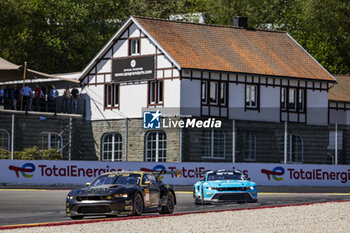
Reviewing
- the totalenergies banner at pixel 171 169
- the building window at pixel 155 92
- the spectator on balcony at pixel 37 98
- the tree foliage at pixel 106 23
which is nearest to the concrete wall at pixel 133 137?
the building window at pixel 155 92

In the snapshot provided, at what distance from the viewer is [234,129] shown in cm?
4522

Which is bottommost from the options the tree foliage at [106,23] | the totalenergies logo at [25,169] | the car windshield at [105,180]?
the totalenergies logo at [25,169]

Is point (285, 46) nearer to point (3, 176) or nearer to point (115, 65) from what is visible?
point (115, 65)

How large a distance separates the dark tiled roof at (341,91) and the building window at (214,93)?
1124 centimetres

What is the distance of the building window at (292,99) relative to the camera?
55844mm

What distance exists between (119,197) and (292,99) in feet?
120

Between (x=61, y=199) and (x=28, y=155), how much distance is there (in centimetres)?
1322

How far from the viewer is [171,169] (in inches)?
1640

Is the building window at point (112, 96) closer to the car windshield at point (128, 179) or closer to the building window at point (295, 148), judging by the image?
the building window at point (295, 148)

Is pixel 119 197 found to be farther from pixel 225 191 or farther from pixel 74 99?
pixel 74 99

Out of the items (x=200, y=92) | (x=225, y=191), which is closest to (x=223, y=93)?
(x=200, y=92)

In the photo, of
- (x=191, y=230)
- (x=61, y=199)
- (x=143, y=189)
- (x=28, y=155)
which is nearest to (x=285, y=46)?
(x=28, y=155)

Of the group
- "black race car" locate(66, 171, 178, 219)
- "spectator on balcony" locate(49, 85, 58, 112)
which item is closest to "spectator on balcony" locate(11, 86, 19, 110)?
"spectator on balcony" locate(49, 85, 58, 112)

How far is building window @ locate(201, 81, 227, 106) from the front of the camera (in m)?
52.4
